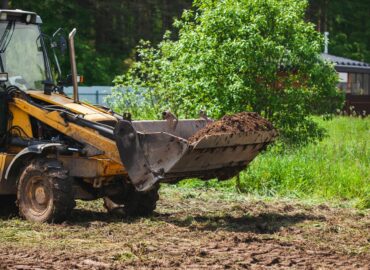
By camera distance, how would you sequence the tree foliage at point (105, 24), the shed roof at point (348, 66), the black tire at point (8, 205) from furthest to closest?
1. the tree foliage at point (105, 24)
2. the shed roof at point (348, 66)
3. the black tire at point (8, 205)

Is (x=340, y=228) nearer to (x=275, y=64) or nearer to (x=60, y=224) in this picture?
(x=60, y=224)

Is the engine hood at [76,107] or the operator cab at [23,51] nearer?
the engine hood at [76,107]

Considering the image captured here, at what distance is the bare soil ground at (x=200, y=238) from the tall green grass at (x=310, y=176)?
3.36 ft

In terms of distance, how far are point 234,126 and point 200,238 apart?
1.64m

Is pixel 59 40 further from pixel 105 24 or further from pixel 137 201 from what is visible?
pixel 105 24

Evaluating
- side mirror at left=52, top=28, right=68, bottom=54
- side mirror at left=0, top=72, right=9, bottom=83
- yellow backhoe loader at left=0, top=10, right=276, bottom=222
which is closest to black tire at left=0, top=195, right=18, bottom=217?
yellow backhoe loader at left=0, top=10, right=276, bottom=222

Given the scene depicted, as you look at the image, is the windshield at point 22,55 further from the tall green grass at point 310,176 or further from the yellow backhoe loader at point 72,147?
the tall green grass at point 310,176

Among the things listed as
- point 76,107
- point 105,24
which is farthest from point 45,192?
point 105,24

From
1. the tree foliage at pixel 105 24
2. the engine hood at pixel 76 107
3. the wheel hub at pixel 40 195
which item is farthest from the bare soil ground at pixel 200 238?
the tree foliage at pixel 105 24

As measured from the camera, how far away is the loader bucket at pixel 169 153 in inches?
372

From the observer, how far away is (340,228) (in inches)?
386

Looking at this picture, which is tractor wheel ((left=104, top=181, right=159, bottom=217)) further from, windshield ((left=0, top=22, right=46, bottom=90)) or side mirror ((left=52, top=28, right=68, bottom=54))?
side mirror ((left=52, top=28, right=68, bottom=54))

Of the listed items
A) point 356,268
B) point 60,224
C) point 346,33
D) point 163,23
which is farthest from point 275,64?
point 346,33

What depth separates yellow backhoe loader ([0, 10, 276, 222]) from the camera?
31.0 feet
